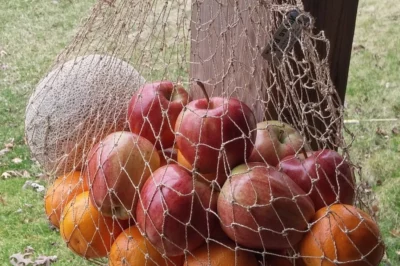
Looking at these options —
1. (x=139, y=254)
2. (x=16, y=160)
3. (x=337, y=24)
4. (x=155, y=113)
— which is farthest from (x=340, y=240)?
(x=16, y=160)

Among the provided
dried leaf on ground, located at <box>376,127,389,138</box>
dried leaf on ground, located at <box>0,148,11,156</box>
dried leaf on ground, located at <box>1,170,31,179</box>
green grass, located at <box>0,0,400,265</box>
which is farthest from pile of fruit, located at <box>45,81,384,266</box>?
dried leaf on ground, located at <box>0,148,11,156</box>

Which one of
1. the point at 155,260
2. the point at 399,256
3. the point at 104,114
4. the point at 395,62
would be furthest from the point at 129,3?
the point at 395,62

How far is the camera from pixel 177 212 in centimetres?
134

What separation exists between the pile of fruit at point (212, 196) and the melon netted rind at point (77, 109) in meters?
0.16

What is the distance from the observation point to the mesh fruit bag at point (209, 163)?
129 centimetres

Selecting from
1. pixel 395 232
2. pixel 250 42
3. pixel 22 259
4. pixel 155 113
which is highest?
pixel 250 42

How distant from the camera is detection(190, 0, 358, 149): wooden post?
5.57ft

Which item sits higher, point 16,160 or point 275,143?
point 275,143

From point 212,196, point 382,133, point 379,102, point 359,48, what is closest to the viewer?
point 212,196

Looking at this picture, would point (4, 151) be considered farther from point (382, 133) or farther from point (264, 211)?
point (264, 211)

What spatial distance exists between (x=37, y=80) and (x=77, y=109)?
3.90 metres

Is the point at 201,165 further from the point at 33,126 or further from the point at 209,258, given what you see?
the point at 33,126

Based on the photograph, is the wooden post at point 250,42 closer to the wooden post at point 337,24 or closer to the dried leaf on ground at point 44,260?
the wooden post at point 337,24

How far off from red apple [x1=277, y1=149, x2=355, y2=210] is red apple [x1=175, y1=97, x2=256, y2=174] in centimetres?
11
